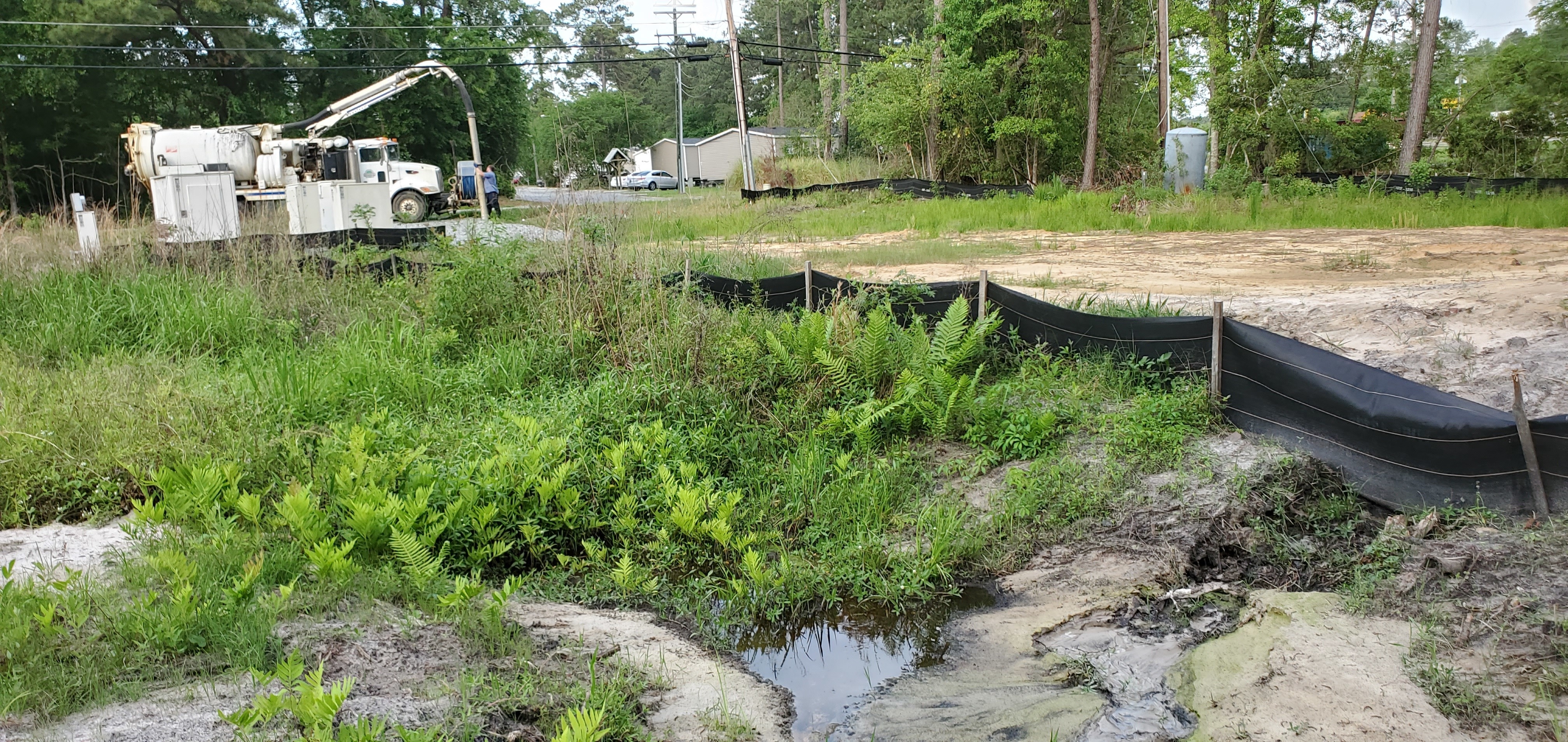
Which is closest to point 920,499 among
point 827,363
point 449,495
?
point 827,363

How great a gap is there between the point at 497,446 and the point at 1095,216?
15.0m

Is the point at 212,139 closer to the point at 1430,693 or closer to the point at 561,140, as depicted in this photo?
the point at 561,140

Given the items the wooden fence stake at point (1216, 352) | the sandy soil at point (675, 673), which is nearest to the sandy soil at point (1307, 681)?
the sandy soil at point (675, 673)

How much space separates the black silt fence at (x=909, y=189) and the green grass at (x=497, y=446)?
16.8 meters

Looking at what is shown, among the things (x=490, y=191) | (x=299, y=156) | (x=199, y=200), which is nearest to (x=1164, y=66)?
(x=490, y=191)

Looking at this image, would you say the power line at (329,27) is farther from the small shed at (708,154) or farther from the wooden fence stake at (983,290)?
the wooden fence stake at (983,290)

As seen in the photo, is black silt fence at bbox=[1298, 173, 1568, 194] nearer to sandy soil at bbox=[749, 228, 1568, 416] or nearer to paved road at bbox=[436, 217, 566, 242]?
sandy soil at bbox=[749, 228, 1568, 416]

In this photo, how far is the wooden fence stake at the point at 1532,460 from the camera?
16.1 feet

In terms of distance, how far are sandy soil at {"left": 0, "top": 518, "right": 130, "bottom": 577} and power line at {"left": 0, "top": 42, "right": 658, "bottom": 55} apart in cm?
2440

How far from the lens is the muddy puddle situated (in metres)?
4.36

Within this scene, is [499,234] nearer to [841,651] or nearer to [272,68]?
[841,651]

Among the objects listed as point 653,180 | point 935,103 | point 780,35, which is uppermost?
point 780,35

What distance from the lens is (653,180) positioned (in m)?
51.9

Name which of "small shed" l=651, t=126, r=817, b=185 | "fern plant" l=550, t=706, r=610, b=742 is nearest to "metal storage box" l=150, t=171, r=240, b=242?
"fern plant" l=550, t=706, r=610, b=742
